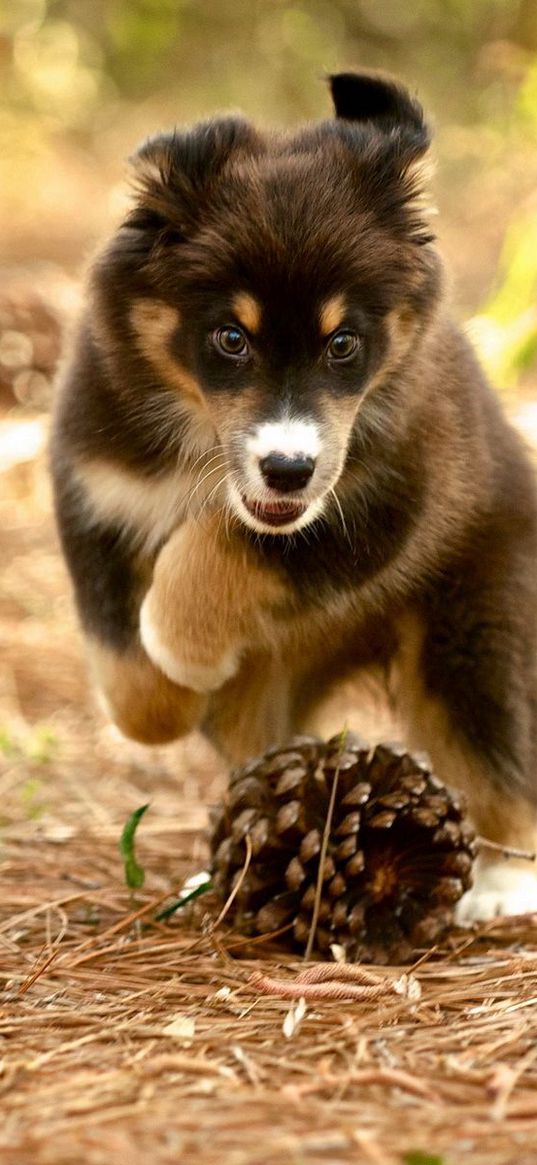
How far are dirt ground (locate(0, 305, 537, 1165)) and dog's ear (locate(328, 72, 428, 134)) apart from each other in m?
2.12

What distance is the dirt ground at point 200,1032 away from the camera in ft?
7.38

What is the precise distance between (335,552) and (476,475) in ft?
2.01

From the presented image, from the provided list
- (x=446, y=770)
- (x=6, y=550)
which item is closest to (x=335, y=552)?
(x=446, y=770)

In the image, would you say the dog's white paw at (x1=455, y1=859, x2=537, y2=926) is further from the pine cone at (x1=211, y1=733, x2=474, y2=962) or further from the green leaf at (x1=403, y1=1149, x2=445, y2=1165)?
the green leaf at (x1=403, y1=1149, x2=445, y2=1165)

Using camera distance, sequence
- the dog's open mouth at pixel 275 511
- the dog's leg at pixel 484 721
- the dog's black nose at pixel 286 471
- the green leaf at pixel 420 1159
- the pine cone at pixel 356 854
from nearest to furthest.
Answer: the green leaf at pixel 420 1159
the dog's black nose at pixel 286 471
the pine cone at pixel 356 854
the dog's open mouth at pixel 275 511
the dog's leg at pixel 484 721

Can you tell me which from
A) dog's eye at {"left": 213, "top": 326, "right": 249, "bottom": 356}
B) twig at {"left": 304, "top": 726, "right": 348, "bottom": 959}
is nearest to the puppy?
dog's eye at {"left": 213, "top": 326, "right": 249, "bottom": 356}

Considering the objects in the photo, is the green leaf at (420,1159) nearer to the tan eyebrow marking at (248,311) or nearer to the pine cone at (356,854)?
the pine cone at (356,854)

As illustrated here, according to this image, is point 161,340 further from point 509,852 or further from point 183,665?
point 509,852

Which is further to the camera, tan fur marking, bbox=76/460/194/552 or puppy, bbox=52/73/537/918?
tan fur marking, bbox=76/460/194/552

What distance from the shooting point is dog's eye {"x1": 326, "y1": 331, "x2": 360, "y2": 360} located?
3590mm

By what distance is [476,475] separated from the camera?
434cm

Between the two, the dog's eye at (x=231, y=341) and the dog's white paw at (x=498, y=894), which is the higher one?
the dog's eye at (x=231, y=341)

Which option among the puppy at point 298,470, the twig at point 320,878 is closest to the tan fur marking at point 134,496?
the puppy at point 298,470

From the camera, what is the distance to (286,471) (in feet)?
11.2
